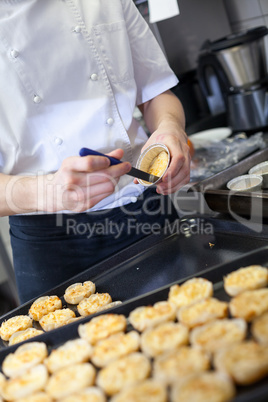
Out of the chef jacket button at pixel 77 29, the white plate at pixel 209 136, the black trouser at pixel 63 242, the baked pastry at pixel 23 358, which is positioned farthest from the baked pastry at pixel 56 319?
the white plate at pixel 209 136

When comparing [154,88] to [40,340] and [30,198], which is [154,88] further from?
[40,340]

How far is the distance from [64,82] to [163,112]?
1.40 ft

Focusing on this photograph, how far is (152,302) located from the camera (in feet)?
3.75

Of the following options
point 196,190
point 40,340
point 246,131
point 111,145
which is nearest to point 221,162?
point 246,131

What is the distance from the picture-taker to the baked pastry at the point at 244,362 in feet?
2.55

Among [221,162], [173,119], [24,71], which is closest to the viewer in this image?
[24,71]

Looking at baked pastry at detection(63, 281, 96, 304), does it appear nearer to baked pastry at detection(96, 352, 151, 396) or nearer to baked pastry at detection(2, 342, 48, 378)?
baked pastry at detection(2, 342, 48, 378)

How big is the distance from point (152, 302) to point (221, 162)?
1397 mm

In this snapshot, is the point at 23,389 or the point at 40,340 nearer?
the point at 23,389

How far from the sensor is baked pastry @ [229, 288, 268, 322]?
940 mm

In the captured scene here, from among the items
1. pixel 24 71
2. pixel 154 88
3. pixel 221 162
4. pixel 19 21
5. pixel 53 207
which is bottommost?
pixel 221 162

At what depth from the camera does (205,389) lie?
2.50ft

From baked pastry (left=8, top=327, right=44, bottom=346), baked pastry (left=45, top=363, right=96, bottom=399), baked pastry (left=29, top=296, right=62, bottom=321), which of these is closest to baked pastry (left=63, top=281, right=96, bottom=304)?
baked pastry (left=29, top=296, right=62, bottom=321)

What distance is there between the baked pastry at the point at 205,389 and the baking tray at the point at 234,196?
773mm
